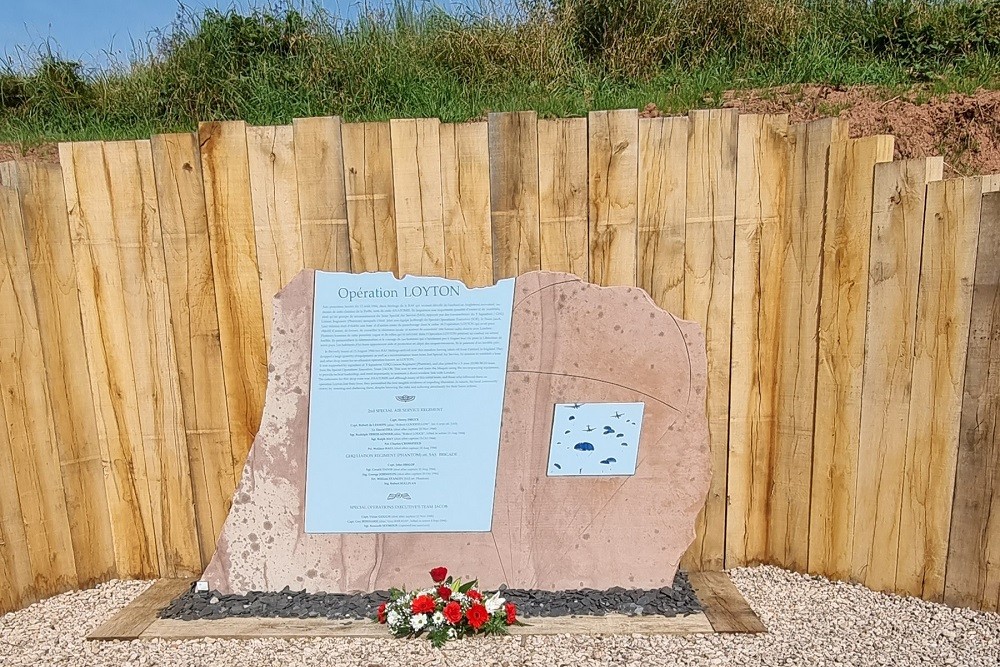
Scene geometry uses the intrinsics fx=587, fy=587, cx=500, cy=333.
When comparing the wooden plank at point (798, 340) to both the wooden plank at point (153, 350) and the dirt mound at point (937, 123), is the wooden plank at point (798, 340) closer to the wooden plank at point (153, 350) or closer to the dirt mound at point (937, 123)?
the dirt mound at point (937, 123)

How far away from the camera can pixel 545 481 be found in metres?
2.91

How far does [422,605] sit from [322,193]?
6.47ft

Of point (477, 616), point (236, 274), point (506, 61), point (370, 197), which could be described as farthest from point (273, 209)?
point (506, 61)

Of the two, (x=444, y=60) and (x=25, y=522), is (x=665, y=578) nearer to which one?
(x=25, y=522)

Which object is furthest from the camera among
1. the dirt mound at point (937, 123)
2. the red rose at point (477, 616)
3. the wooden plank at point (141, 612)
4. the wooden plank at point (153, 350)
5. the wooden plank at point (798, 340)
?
the dirt mound at point (937, 123)

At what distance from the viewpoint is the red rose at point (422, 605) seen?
101 inches

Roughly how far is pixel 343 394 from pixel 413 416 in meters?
0.37

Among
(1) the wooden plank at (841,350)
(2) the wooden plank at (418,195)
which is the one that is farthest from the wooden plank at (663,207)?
(2) the wooden plank at (418,195)

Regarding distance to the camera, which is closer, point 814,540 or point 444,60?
point 814,540

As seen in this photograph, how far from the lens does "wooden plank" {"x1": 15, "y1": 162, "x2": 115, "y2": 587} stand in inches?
113

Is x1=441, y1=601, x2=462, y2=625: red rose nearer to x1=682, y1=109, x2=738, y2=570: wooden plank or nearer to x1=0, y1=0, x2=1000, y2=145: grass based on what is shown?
x1=682, y1=109, x2=738, y2=570: wooden plank

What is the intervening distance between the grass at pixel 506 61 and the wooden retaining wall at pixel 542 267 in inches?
110

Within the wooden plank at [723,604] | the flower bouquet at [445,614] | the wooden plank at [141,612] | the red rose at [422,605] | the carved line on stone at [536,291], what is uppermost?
the carved line on stone at [536,291]

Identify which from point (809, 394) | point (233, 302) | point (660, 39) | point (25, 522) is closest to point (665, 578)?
point (809, 394)
